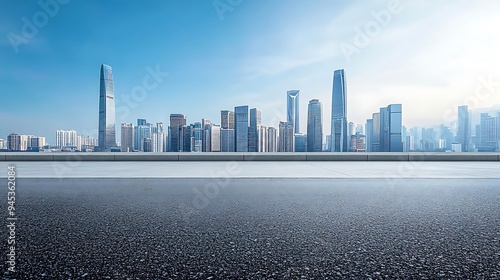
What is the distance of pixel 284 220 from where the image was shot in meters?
2.73

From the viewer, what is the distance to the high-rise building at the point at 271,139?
16800mm

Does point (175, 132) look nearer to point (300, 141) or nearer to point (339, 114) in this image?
point (300, 141)

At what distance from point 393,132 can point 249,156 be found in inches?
345

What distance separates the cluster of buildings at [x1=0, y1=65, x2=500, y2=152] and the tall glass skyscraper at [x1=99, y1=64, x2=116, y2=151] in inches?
2.4

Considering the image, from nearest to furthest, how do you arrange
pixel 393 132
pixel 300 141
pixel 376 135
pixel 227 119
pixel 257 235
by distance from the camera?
pixel 257 235, pixel 393 132, pixel 300 141, pixel 376 135, pixel 227 119

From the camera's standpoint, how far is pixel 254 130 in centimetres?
1791

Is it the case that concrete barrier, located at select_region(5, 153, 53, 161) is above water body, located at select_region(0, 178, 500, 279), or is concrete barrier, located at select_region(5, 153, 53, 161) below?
above

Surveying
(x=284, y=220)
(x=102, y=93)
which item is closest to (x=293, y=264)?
(x=284, y=220)

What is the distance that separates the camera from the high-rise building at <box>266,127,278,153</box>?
16.8 metres

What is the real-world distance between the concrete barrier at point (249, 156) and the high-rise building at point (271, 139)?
4528mm

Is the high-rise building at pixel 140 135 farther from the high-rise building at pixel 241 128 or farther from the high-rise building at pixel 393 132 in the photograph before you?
the high-rise building at pixel 393 132

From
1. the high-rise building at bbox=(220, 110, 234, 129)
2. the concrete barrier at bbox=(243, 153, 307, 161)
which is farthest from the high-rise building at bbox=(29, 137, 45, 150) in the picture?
the concrete barrier at bbox=(243, 153, 307, 161)

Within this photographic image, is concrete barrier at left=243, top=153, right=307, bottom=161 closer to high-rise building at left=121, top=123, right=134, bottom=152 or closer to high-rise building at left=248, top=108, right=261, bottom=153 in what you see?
high-rise building at left=248, top=108, right=261, bottom=153

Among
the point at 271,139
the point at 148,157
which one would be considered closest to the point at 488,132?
the point at 271,139
